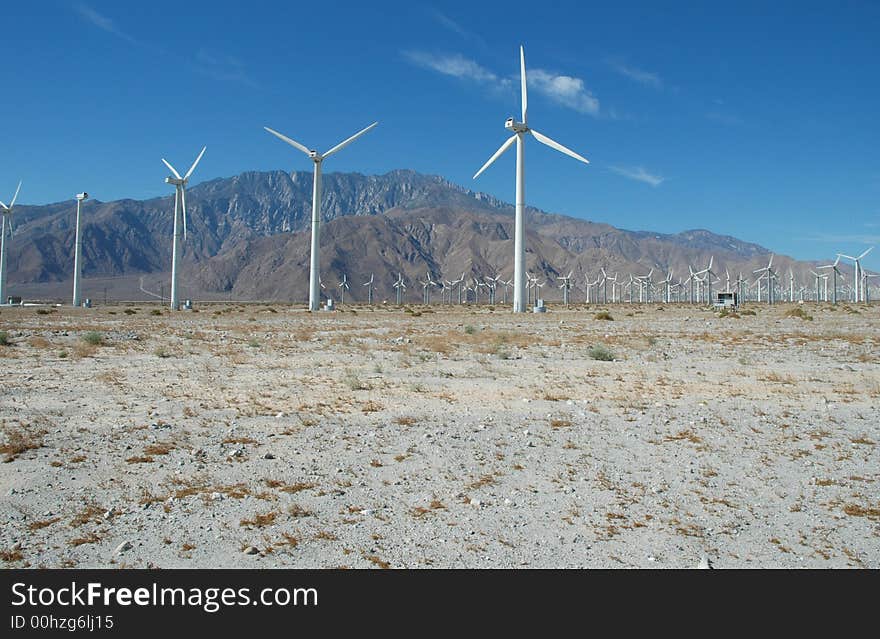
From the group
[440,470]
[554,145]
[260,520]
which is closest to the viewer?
[260,520]

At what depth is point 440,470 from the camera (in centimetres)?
1009

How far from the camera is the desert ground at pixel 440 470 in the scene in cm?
712

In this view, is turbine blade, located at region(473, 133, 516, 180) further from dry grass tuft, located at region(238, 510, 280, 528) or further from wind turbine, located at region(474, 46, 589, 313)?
dry grass tuft, located at region(238, 510, 280, 528)

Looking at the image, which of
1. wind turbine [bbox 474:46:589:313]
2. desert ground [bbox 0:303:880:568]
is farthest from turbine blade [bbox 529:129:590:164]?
desert ground [bbox 0:303:880:568]

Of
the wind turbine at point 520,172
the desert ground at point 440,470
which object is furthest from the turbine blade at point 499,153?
the desert ground at point 440,470

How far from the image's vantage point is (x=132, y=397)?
1627 centimetres

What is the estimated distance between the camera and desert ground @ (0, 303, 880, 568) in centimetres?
712

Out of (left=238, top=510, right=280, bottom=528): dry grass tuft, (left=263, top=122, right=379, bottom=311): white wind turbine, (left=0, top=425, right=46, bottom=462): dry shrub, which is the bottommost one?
(left=238, top=510, right=280, bottom=528): dry grass tuft

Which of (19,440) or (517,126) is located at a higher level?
(517,126)

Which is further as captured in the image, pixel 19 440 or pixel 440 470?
pixel 19 440

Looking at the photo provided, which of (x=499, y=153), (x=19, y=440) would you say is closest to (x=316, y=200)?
(x=499, y=153)

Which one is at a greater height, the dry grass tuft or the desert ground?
the desert ground

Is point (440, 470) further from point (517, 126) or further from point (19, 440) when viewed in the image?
point (517, 126)
